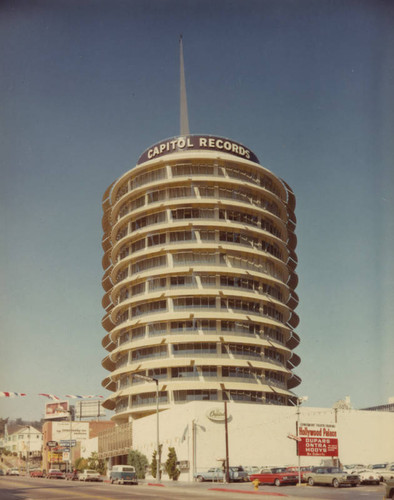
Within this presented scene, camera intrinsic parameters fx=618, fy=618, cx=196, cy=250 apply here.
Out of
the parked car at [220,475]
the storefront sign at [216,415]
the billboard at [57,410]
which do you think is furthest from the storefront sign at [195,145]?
the billboard at [57,410]

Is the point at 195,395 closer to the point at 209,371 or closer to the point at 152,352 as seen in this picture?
the point at 209,371

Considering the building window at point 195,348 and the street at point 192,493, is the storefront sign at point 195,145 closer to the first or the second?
the building window at point 195,348

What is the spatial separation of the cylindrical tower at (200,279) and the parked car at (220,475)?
17.0 metres

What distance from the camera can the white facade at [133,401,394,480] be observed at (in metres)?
71.2

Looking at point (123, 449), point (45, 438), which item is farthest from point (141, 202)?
point (45, 438)

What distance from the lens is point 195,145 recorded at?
9506cm

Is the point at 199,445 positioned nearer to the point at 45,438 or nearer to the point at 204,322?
the point at 204,322

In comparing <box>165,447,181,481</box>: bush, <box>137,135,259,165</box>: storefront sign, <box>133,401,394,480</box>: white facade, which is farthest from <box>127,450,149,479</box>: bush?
<box>137,135,259,165</box>: storefront sign

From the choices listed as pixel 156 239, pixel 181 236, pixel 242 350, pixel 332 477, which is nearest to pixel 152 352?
pixel 242 350

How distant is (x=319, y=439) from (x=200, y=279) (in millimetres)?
27248

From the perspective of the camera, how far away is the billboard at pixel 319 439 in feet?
244

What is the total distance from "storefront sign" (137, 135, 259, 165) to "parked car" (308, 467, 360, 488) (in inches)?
2213

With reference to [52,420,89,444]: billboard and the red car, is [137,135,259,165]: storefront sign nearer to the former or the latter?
the red car

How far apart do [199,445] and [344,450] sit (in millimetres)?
20024
